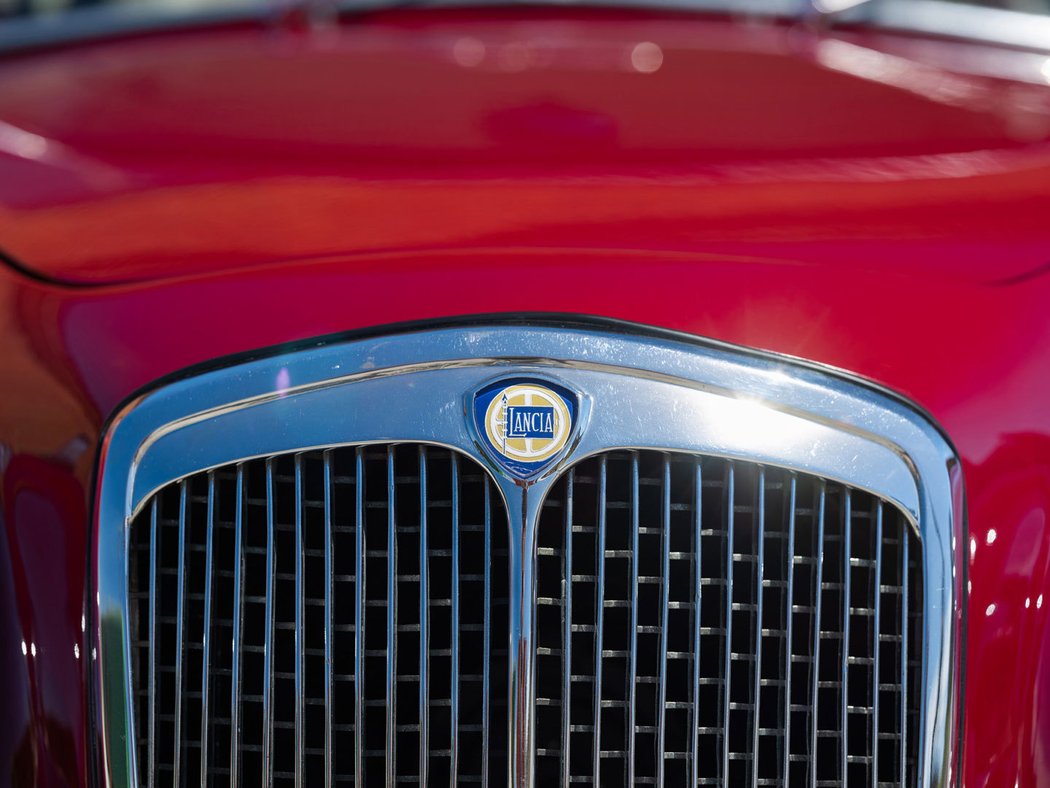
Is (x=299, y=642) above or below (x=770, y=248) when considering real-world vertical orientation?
below

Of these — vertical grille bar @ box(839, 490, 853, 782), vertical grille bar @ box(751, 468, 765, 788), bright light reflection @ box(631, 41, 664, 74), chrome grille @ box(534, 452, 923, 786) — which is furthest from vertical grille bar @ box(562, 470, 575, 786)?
bright light reflection @ box(631, 41, 664, 74)

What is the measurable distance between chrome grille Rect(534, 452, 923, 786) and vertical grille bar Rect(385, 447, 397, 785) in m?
0.17

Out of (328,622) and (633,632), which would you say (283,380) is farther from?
(633,632)

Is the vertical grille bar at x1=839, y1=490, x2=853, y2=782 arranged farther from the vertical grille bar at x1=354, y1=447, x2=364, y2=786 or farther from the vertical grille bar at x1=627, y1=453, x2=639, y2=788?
the vertical grille bar at x1=354, y1=447, x2=364, y2=786

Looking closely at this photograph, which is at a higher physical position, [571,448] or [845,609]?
[571,448]

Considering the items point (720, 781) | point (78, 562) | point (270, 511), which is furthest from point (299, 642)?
point (720, 781)

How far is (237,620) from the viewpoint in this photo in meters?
1.63

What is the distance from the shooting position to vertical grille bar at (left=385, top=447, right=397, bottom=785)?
161cm

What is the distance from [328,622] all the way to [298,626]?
1.4 inches

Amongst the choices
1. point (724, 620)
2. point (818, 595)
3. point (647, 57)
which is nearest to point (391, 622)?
point (724, 620)

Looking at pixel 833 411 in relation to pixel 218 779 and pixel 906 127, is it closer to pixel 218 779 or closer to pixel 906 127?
pixel 906 127

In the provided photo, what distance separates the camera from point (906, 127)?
5.72ft

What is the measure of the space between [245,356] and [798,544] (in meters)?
0.68

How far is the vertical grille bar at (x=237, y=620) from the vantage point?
1.62m
